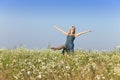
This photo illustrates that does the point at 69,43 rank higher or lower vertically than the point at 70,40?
lower

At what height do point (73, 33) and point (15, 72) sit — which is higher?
point (73, 33)

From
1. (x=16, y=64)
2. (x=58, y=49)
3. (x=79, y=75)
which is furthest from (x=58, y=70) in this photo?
(x=58, y=49)

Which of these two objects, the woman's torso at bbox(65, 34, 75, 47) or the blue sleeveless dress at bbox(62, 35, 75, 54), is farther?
the woman's torso at bbox(65, 34, 75, 47)

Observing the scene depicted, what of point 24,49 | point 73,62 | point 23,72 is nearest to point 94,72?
point 23,72

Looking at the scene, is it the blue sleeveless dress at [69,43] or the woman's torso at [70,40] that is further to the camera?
the woman's torso at [70,40]

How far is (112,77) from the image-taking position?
1091cm

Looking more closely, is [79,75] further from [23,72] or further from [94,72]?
[23,72]

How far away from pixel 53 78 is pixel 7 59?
4873 mm

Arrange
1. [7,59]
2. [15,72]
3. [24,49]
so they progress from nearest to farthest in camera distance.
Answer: [15,72], [7,59], [24,49]

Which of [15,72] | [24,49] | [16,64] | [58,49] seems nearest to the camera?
[15,72]

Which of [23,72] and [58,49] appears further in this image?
[58,49]

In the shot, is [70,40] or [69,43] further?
[70,40]

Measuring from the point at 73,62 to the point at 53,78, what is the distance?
3.69 metres

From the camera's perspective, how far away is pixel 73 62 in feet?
47.4
